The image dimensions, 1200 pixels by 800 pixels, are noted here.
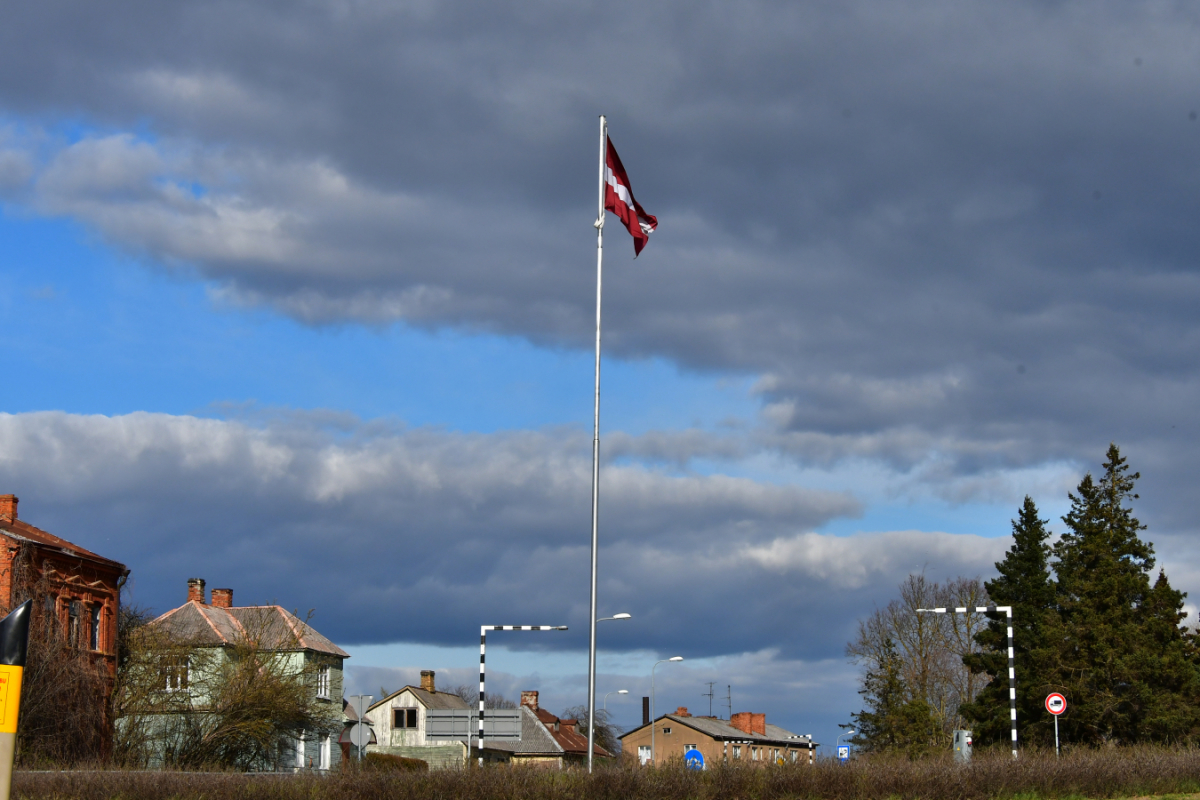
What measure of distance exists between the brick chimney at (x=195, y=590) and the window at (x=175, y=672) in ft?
39.5

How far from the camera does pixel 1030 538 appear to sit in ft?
191

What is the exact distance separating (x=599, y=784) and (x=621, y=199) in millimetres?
12865

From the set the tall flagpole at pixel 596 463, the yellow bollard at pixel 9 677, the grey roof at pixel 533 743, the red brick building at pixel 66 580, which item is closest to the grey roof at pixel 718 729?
the grey roof at pixel 533 743

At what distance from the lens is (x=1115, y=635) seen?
49156 mm

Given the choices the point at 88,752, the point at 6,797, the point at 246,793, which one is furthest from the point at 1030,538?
the point at 6,797

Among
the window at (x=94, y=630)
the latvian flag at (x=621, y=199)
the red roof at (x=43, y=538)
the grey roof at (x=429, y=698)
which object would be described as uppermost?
the latvian flag at (x=621, y=199)

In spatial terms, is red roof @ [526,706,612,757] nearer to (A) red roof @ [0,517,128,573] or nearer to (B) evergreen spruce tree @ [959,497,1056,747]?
(B) evergreen spruce tree @ [959,497,1056,747]

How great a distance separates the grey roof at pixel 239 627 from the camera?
53844 millimetres

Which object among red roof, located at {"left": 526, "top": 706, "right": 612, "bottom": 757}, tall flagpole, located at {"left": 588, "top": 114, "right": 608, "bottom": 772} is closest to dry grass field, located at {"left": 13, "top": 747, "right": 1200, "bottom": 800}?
tall flagpole, located at {"left": 588, "top": 114, "right": 608, "bottom": 772}

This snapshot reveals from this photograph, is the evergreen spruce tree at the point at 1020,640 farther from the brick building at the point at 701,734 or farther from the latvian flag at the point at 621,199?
the brick building at the point at 701,734

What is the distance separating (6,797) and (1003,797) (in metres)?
18.4

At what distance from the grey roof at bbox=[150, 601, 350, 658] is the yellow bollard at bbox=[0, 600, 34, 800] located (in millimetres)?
46615

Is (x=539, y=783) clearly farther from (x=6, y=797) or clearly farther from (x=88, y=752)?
Answer: (x=88, y=752)

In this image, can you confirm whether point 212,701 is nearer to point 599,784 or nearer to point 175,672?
point 175,672
